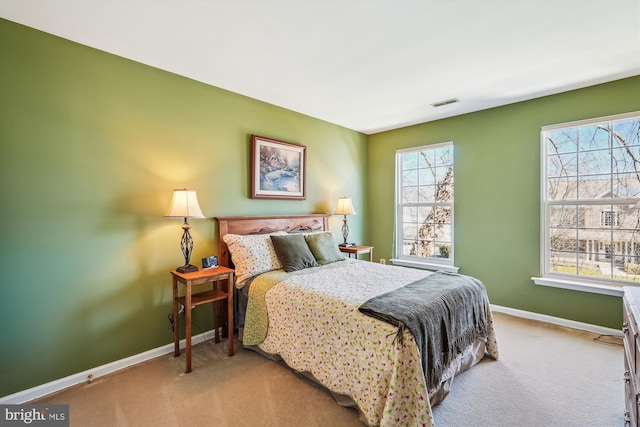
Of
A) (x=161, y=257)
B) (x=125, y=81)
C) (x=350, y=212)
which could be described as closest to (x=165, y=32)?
(x=125, y=81)

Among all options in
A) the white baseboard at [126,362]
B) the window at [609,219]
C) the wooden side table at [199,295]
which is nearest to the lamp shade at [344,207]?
the wooden side table at [199,295]

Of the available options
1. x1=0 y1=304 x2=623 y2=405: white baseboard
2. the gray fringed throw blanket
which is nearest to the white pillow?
x1=0 y1=304 x2=623 y2=405: white baseboard

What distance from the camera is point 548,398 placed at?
1937 mm

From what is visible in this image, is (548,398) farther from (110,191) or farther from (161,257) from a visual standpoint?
(110,191)

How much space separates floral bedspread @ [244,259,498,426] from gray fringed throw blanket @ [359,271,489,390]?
0.09 meters

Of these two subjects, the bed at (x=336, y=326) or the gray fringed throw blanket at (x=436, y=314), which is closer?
the bed at (x=336, y=326)

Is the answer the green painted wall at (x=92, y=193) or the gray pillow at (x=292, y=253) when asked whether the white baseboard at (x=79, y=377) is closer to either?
the green painted wall at (x=92, y=193)

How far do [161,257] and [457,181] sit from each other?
12.1ft

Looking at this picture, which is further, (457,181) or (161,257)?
(457,181)

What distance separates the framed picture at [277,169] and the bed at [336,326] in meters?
0.34

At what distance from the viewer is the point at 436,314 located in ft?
6.08

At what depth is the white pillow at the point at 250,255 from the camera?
2.72 m

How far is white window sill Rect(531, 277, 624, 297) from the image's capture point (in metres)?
2.83

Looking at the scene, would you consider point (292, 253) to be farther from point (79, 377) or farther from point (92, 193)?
point (79, 377)
